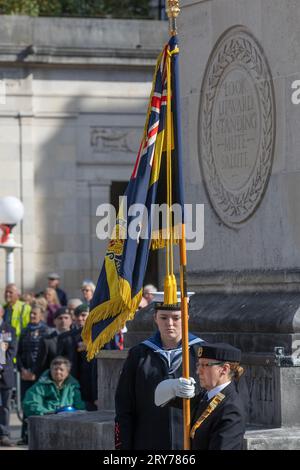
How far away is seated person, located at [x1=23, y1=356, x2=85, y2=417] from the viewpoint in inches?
547

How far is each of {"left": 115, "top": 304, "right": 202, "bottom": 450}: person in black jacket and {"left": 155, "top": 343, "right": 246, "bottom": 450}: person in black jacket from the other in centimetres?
72

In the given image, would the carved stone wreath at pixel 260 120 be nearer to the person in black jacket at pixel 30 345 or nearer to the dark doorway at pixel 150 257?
the person in black jacket at pixel 30 345

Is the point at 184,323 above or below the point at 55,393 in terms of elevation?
above

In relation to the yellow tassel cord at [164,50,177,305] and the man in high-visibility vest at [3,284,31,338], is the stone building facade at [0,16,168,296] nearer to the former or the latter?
the man in high-visibility vest at [3,284,31,338]

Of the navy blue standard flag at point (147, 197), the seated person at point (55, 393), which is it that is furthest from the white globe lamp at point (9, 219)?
the navy blue standard flag at point (147, 197)

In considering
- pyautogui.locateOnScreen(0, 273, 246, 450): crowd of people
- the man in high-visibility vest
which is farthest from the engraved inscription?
pyautogui.locateOnScreen(0, 273, 246, 450): crowd of people

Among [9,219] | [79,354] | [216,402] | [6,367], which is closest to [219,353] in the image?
[216,402]

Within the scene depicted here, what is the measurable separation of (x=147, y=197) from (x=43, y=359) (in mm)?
8013

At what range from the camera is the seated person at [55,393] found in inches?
547

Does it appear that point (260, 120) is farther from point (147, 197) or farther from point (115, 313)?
point (115, 313)

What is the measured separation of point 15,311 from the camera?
63.1 feet

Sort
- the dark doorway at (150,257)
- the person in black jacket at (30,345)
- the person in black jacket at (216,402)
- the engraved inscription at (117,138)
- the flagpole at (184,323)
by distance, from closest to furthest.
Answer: the person in black jacket at (216,402) < the flagpole at (184,323) < the person in black jacket at (30,345) < the engraved inscription at (117,138) < the dark doorway at (150,257)

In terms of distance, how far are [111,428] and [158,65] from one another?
2885mm

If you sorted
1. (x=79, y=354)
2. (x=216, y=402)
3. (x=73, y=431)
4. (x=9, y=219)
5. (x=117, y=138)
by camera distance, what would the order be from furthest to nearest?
(x=117, y=138) < (x=9, y=219) < (x=79, y=354) < (x=73, y=431) < (x=216, y=402)
